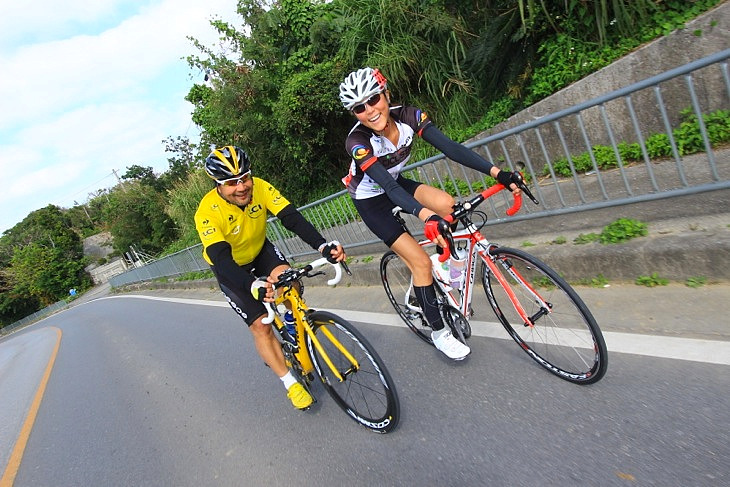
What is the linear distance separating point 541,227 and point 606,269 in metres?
1.03

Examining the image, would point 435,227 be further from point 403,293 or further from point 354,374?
point 403,293

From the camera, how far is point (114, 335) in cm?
1052

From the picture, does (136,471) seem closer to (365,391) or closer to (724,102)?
(365,391)

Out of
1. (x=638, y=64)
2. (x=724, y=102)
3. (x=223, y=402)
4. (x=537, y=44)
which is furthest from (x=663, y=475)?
(x=537, y=44)

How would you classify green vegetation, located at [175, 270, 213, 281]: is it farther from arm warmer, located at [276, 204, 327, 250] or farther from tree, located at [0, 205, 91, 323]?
tree, located at [0, 205, 91, 323]

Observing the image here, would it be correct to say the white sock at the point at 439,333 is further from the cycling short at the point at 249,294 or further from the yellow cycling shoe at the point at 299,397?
the cycling short at the point at 249,294

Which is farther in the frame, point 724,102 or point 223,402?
point 724,102

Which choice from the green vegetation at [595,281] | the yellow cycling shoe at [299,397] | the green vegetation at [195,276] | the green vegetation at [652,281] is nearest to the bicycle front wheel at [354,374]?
the yellow cycling shoe at [299,397]

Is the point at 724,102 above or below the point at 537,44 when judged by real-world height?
below

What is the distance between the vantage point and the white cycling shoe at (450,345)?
3098 millimetres

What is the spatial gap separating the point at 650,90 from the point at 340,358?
5153mm

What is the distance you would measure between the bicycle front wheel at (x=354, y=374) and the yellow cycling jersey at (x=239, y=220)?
37.3 inches

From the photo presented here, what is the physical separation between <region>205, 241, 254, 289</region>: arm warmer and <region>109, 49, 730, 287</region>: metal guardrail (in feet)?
8.73

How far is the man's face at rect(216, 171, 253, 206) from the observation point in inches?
120
